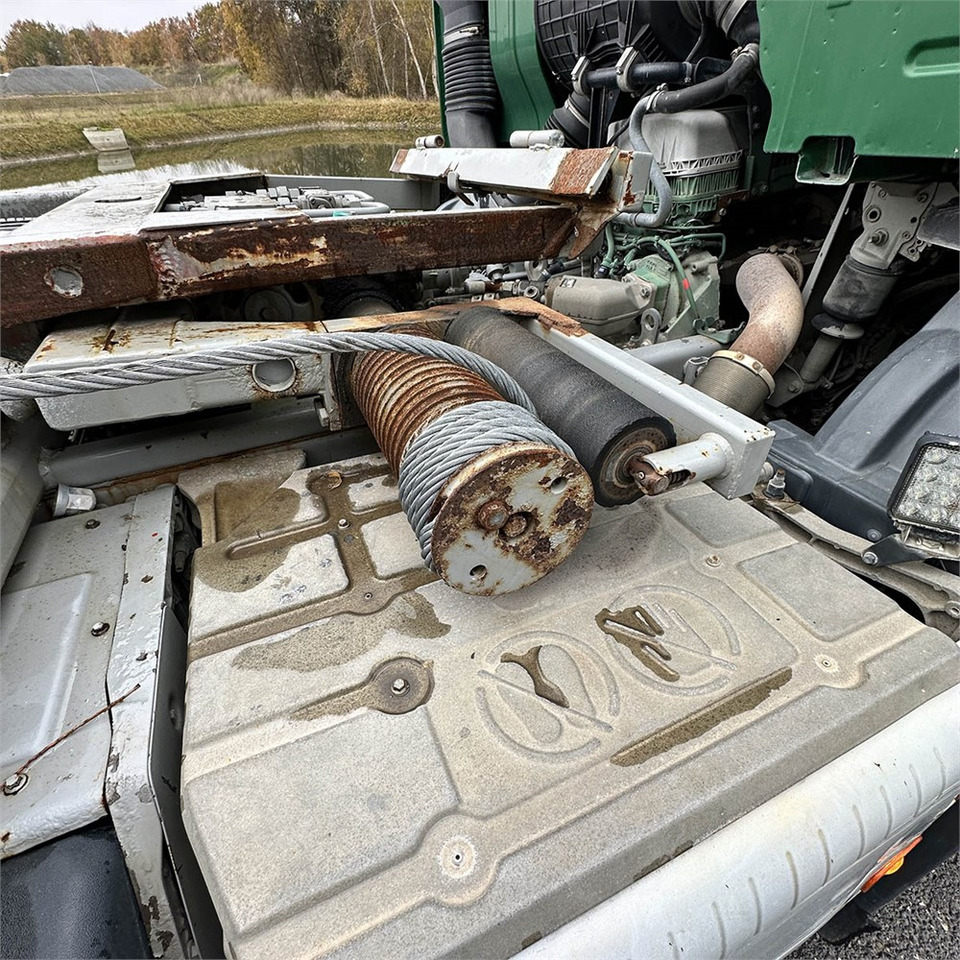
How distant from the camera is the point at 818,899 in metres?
0.96

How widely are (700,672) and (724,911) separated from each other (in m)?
0.33

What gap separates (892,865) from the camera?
1.18 m

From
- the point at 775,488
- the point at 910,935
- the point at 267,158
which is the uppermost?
the point at 775,488

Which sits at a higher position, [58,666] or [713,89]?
[713,89]

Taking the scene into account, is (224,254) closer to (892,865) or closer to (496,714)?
(496,714)

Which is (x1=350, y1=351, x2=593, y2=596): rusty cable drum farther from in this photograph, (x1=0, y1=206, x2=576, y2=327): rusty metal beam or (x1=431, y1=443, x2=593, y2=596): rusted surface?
(x1=0, y1=206, x2=576, y2=327): rusty metal beam

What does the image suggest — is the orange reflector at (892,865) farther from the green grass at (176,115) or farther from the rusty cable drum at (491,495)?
the green grass at (176,115)

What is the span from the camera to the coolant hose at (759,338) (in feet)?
5.81

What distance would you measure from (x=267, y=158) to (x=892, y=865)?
50.4 ft

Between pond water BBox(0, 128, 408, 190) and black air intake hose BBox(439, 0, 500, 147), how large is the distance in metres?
6.58

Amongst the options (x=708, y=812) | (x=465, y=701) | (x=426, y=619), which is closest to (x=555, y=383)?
(x=426, y=619)

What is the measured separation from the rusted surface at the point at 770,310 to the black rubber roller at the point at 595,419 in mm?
855

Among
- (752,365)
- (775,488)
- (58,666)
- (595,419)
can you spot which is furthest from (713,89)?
(58,666)

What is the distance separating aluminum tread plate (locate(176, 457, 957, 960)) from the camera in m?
0.74
